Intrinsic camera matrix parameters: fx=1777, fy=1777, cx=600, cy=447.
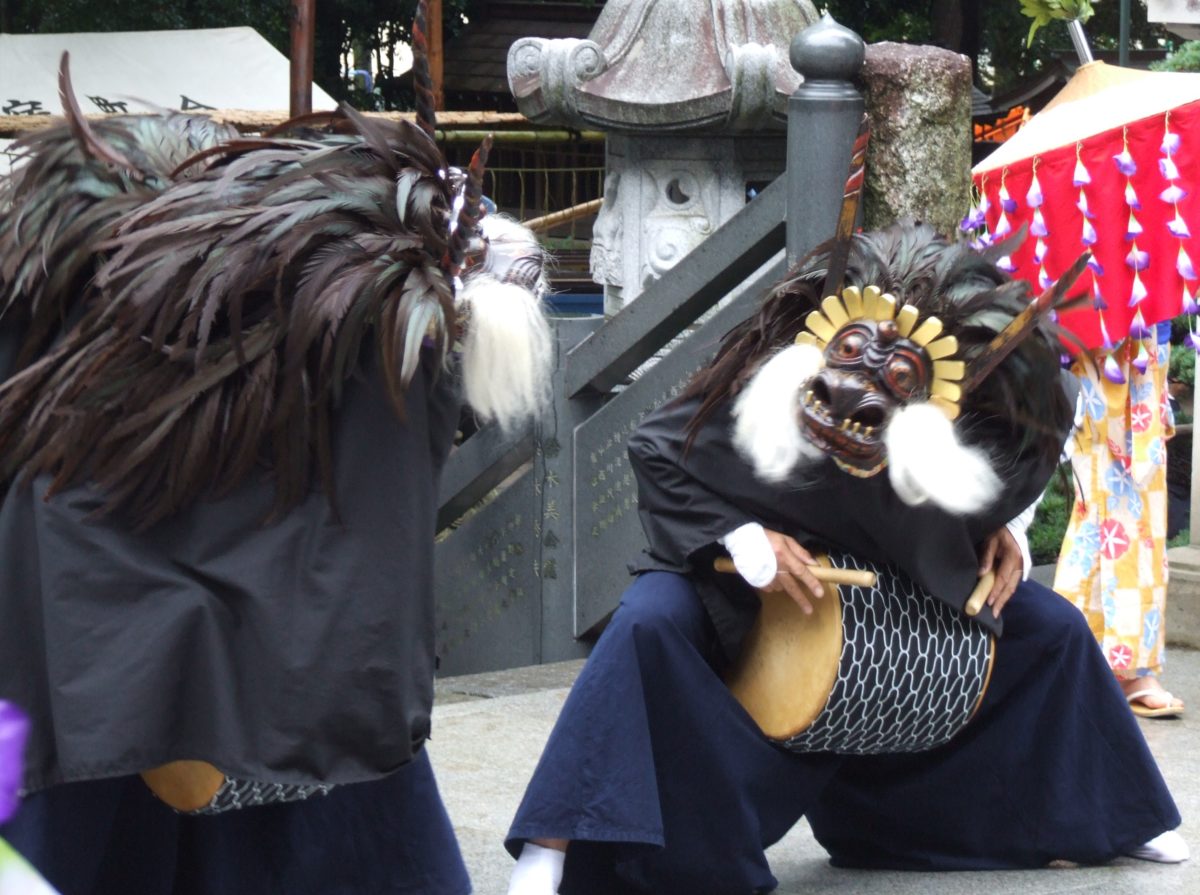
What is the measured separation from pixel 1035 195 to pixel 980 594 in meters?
1.68

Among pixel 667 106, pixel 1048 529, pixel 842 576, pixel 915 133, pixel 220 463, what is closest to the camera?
pixel 220 463

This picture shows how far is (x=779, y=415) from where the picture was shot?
3.22 m

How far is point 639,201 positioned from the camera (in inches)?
253

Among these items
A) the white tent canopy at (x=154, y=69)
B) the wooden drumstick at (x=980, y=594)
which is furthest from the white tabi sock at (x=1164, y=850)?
the white tent canopy at (x=154, y=69)

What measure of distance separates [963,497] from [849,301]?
0.42 m

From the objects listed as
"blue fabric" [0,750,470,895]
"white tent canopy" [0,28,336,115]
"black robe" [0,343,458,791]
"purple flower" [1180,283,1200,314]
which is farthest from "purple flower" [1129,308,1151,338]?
"white tent canopy" [0,28,336,115]

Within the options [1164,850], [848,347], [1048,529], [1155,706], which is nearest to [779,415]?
[848,347]

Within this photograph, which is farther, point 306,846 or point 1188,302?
point 1188,302

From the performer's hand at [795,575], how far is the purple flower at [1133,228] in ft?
6.30

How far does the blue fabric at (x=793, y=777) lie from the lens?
10.8 ft

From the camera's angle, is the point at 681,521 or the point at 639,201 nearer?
the point at 681,521

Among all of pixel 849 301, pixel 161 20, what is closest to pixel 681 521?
pixel 849 301

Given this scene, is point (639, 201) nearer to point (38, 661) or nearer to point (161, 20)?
Result: point (38, 661)

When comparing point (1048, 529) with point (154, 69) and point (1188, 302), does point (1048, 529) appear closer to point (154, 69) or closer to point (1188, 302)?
point (1188, 302)
